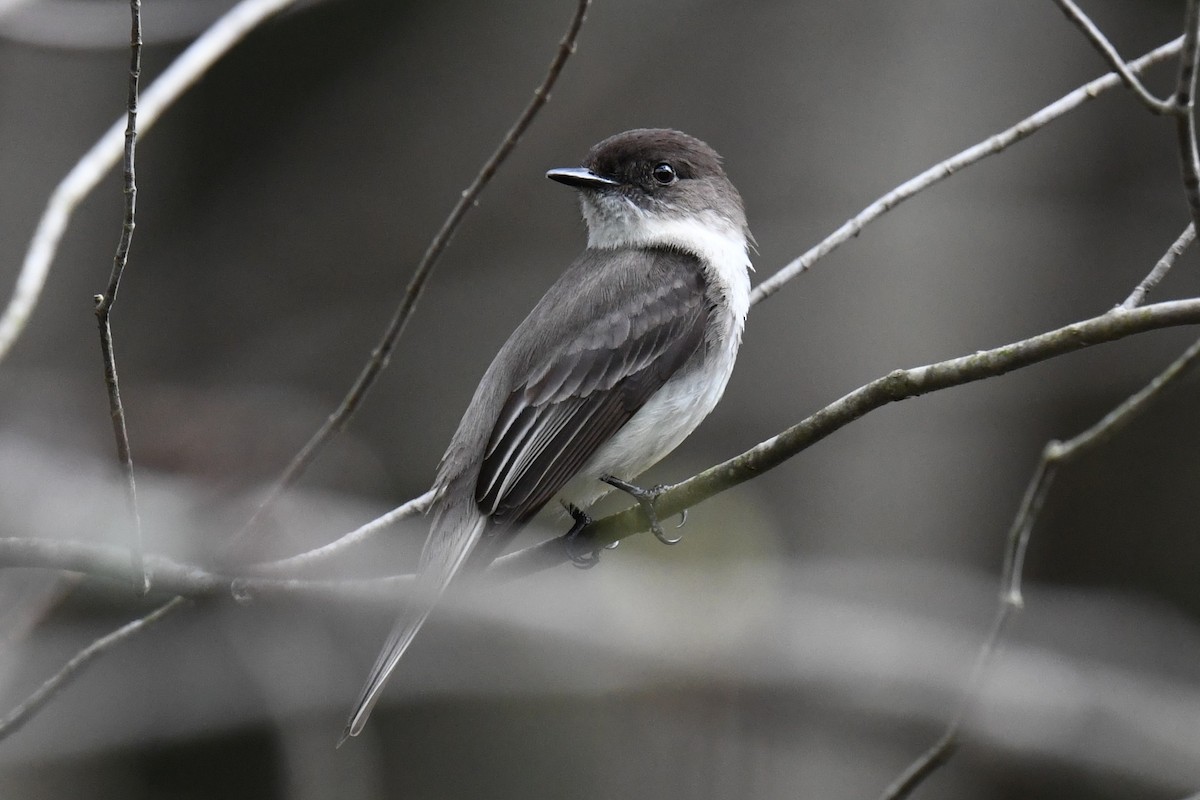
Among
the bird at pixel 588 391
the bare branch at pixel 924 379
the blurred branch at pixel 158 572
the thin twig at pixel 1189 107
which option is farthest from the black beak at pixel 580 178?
the thin twig at pixel 1189 107

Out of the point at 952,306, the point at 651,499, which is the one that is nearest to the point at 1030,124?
the point at 651,499

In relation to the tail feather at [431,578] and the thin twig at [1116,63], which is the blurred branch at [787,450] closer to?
the tail feather at [431,578]

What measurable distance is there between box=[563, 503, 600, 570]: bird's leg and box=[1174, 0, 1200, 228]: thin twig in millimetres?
1870

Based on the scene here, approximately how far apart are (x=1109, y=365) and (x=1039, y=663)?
237 cm

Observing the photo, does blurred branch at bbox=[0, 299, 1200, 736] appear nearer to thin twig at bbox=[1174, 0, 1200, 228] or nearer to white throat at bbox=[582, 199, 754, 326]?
thin twig at bbox=[1174, 0, 1200, 228]

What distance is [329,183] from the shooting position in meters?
10.4

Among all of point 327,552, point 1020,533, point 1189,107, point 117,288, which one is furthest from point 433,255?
point 1189,107

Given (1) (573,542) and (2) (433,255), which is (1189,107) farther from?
(1) (573,542)

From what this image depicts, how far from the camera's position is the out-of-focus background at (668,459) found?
21.3 ft

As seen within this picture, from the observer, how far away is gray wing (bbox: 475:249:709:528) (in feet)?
13.0

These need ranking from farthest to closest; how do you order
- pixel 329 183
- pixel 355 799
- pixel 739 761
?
pixel 329 183 → pixel 739 761 → pixel 355 799

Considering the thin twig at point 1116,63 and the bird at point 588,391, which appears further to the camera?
the bird at point 588,391

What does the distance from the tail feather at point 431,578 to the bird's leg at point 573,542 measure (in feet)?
0.89

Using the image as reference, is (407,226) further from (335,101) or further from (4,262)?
(4,262)
